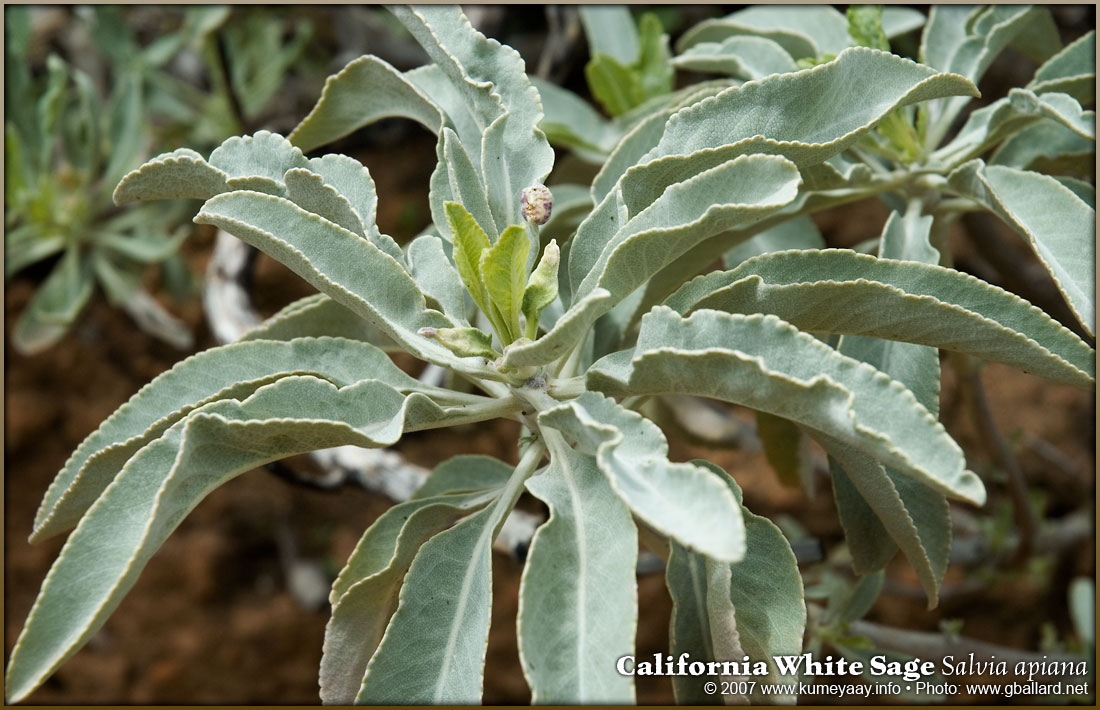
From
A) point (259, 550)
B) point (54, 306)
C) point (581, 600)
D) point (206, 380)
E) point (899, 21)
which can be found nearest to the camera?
point (581, 600)

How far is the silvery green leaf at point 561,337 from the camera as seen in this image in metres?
1.00

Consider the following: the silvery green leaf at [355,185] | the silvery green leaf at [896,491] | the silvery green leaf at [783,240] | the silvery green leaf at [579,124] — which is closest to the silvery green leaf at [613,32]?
the silvery green leaf at [579,124]

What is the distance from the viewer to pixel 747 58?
1.47 metres

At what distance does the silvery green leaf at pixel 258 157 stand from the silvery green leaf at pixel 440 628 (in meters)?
0.46

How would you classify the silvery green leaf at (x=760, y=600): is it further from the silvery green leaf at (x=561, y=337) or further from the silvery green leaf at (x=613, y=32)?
the silvery green leaf at (x=613, y=32)

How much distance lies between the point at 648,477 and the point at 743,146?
39 centimetres

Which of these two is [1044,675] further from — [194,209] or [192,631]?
[194,209]

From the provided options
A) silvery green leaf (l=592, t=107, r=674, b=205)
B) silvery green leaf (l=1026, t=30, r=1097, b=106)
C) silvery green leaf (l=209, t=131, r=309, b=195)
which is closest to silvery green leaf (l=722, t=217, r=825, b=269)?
silvery green leaf (l=592, t=107, r=674, b=205)

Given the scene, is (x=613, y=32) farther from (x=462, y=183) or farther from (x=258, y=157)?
(x=258, y=157)

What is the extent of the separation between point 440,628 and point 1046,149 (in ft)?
3.71

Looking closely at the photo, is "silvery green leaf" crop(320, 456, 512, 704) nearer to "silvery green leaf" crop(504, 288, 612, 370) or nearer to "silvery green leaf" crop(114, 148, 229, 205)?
"silvery green leaf" crop(504, 288, 612, 370)

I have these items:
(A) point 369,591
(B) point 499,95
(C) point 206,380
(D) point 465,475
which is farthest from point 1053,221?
(C) point 206,380

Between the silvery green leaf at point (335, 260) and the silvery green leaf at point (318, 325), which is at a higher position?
the silvery green leaf at point (335, 260)

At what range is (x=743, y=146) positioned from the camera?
1.07m
